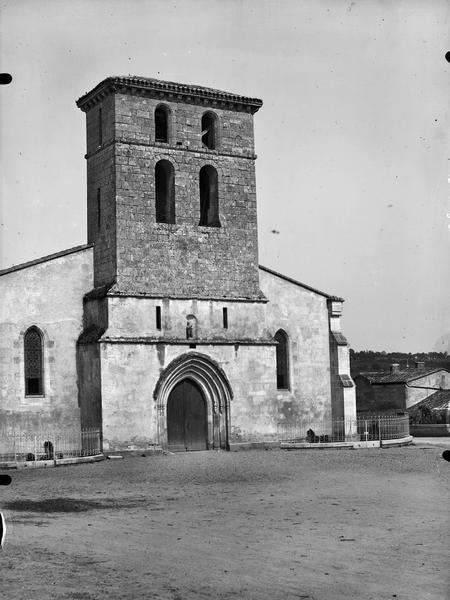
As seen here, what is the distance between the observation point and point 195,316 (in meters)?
34.3

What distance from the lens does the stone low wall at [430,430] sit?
49.7 metres

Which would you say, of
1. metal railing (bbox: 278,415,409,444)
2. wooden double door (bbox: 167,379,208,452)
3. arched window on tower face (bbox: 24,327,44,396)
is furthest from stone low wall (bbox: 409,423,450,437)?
arched window on tower face (bbox: 24,327,44,396)

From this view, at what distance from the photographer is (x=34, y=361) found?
3291 centimetres

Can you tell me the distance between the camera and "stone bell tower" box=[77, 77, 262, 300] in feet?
110

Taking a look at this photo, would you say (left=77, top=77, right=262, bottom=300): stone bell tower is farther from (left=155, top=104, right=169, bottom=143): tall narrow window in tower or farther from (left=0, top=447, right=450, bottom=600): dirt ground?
(left=0, top=447, right=450, bottom=600): dirt ground

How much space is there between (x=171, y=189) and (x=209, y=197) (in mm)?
1672

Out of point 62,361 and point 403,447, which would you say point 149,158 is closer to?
point 62,361

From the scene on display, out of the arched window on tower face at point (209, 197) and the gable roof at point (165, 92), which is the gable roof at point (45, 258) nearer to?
the arched window on tower face at point (209, 197)

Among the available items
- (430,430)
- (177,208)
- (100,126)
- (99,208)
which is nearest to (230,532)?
(177,208)

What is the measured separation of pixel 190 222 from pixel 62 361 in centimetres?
626

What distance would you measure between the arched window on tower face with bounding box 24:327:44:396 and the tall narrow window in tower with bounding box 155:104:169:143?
25.6 feet

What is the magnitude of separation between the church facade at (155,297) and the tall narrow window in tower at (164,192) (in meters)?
0.06

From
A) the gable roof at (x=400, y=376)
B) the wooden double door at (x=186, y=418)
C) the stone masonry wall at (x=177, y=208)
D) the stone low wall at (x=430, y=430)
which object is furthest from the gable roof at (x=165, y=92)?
the gable roof at (x=400, y=376)

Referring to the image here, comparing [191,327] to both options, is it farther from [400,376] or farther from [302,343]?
[400,376]
